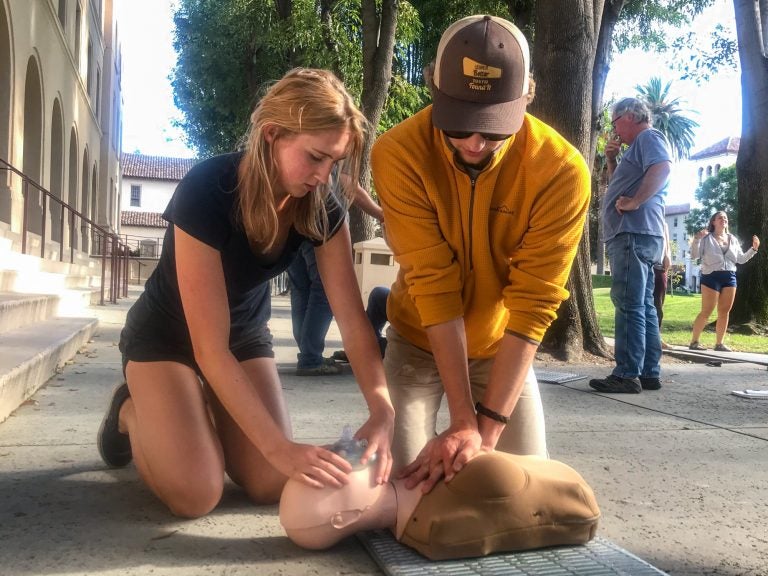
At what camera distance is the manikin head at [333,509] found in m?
2.23

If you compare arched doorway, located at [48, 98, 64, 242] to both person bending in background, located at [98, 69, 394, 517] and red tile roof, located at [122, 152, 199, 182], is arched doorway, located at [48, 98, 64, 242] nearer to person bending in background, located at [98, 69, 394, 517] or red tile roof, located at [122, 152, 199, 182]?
person bending in background, located at [98, 69, 394, 517]

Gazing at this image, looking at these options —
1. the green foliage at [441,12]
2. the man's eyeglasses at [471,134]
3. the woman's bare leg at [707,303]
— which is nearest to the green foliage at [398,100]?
the green foliage at [441,12]

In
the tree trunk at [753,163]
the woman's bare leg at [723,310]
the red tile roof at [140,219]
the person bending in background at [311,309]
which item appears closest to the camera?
the person bending in background at [311,309]

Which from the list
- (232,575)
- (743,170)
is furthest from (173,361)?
(743,170)

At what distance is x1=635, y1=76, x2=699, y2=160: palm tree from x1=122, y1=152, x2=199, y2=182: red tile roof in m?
42.7

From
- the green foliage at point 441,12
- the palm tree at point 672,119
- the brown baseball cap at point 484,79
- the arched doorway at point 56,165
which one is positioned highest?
the palm tree at point 672,119

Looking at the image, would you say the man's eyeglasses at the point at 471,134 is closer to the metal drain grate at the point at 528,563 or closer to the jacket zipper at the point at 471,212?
the jacket zipper at the point at 471,212

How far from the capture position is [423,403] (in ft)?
9.52

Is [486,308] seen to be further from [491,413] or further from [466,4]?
[466,4]

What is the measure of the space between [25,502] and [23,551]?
1.54 feet

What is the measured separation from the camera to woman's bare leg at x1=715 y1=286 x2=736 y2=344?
9453 millimetres

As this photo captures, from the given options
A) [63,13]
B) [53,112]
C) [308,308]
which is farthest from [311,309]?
[63,13]

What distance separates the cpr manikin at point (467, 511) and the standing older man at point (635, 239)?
325cm

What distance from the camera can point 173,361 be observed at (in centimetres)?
279
